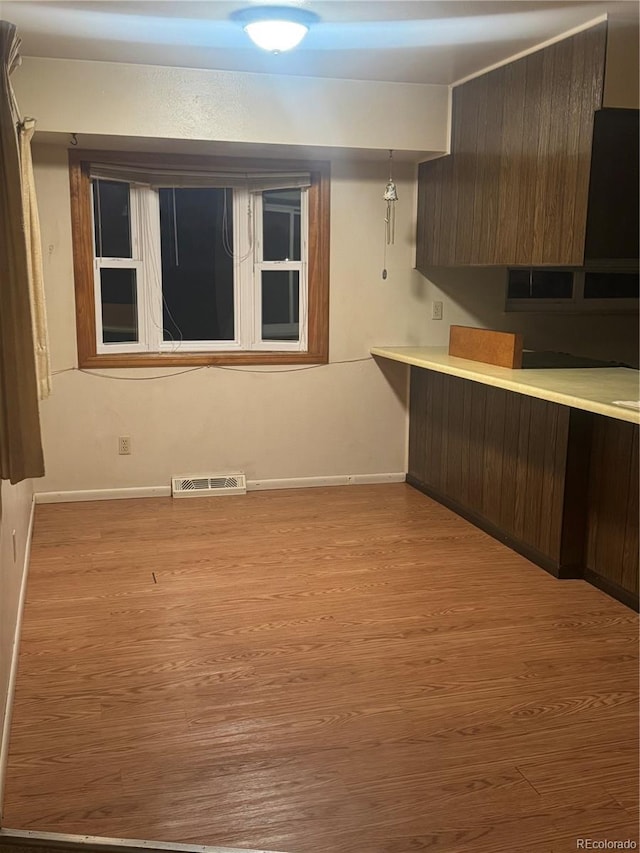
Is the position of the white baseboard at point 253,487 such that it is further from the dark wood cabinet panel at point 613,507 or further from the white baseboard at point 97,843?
the white baseboard at point 97,843

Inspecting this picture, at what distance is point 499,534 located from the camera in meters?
4.17

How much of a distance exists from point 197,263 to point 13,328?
2.85 meters

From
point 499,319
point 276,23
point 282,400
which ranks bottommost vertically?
point 282,400

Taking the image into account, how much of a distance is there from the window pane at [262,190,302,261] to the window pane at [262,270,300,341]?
0.12 meters

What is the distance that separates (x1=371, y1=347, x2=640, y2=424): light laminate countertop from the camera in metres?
2.98

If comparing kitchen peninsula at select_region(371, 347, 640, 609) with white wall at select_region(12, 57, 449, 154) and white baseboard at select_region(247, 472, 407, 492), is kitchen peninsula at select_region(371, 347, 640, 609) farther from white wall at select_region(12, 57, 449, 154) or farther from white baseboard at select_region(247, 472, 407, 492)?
white wall at select_region(12, 57, 449, 154)

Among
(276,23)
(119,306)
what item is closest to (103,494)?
(119,306)

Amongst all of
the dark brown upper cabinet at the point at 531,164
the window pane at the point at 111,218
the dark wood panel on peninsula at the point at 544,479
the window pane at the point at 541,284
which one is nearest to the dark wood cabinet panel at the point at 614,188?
the dark brown upper cabinet at the point at 531,164

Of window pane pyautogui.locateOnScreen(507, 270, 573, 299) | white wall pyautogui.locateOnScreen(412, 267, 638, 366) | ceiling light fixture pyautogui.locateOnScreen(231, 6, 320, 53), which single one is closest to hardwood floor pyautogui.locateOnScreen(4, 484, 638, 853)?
white wall pyautogui.locateOnScreen(412, 267, 638, 366)

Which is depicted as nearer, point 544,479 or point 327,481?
point 544,479

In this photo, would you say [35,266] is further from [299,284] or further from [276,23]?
[299,284]

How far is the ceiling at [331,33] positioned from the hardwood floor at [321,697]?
2.41m

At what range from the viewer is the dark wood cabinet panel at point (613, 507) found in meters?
3.29

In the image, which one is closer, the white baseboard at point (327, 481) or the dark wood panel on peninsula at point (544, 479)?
the dark wood panel on peninsula at point (544, 479)
